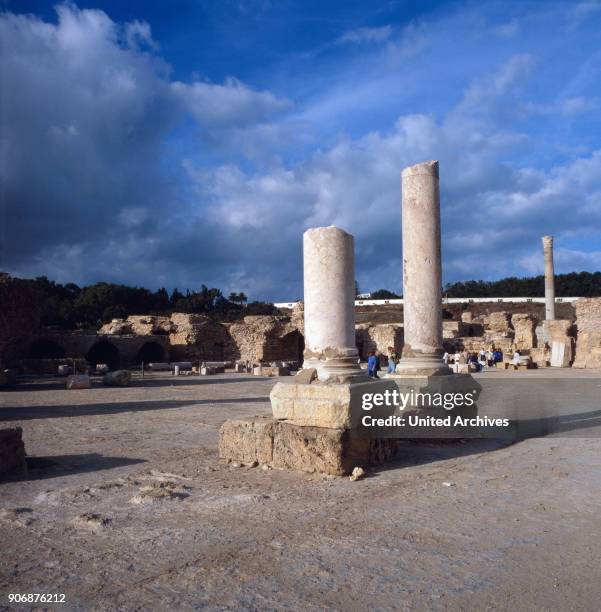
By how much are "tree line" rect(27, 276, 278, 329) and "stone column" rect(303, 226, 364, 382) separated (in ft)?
135

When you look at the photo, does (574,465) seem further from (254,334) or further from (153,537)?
(254,334)

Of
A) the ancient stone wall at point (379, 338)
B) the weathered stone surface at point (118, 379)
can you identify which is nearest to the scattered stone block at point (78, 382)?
the weathered stone surface at point (118, 379)

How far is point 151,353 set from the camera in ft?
107

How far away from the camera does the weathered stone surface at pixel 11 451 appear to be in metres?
5.90

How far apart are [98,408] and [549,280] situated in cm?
2954

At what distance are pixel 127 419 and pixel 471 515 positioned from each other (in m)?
7.56

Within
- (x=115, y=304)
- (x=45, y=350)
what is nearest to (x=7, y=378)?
(x=45, y=350)

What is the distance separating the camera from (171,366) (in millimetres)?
28734

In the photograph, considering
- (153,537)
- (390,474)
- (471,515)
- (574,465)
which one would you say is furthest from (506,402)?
(153,537)

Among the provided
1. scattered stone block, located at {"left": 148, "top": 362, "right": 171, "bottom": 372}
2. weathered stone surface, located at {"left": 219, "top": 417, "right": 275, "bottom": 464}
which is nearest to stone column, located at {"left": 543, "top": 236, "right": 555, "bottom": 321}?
scattered stone block, located at {"left": 148, "top": 362, "right": 171, "bottom": 372}

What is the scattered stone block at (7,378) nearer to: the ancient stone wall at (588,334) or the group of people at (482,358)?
the group of people at (482,358)

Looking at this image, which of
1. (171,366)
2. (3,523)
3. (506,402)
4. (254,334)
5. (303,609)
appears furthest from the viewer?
(254,334)

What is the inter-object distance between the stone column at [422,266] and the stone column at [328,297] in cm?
177

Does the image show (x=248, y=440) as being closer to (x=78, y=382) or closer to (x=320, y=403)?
(x=320, y=403)
